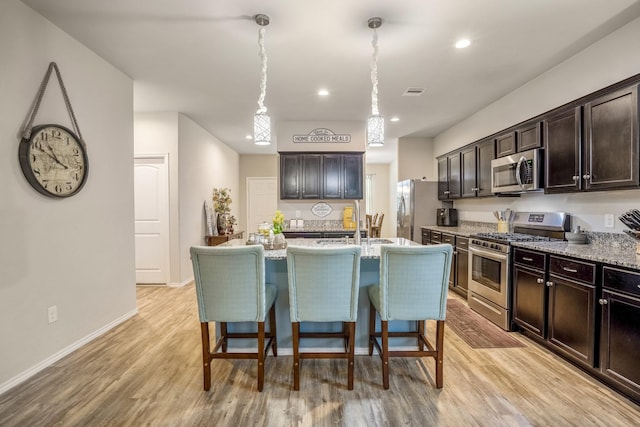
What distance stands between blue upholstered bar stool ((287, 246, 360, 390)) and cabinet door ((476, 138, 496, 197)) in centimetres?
296

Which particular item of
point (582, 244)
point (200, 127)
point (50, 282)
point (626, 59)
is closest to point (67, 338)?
point (50, 282)

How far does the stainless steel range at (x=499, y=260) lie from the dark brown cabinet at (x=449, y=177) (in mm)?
1289

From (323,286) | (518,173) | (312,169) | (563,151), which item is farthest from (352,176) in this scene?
(323,286)

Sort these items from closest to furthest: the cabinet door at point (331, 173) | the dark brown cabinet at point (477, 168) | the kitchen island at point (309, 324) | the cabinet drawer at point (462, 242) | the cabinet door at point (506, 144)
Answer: the kitchen island at point (309, 324) < the cabinet door at point (506, 144) < the cabinet drawer at point (462, 242) < the dark brown cabinet at point (477, 168) < the cabinet door at point (331, 173)

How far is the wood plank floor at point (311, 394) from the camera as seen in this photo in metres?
1.87

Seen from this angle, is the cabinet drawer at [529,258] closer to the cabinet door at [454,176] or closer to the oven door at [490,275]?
the oven door at [490,275]

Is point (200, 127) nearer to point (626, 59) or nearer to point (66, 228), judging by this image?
point (66, 228)

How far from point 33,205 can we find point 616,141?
4.45m

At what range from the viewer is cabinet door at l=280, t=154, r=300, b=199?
17.2 feet

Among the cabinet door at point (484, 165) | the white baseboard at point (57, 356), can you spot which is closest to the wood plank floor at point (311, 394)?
the white baseboard at point (57, 356)

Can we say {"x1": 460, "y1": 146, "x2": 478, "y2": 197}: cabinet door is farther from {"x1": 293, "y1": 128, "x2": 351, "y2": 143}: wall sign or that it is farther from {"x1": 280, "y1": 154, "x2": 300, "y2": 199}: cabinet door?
{"x1": 280, "y1": 154, "x2": 300, "y2": 199}: cabinet door

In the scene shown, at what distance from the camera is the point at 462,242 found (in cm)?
414

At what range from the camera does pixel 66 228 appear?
267 cm

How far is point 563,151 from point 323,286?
8.63ft
